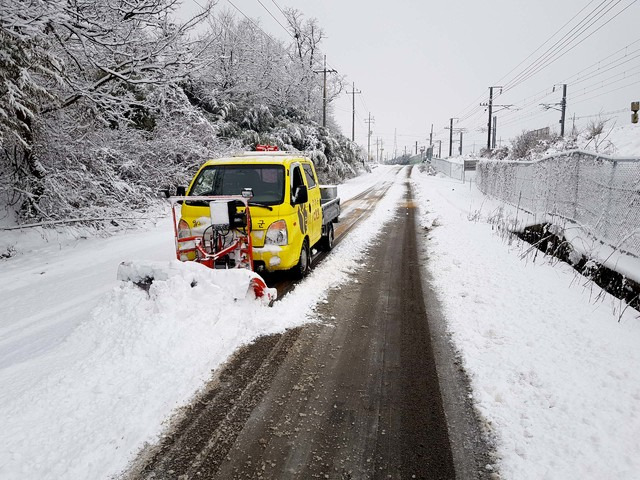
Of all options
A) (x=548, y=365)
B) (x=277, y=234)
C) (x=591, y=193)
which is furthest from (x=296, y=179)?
(x=591, y=193)

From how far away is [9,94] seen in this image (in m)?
7.33

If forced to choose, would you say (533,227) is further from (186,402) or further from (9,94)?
(9,94)

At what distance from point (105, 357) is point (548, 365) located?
4.43 meters

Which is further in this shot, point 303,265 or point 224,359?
point 303,265

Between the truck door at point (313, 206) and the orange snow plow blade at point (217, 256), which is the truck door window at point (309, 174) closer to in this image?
the truck door at point (313, 206)

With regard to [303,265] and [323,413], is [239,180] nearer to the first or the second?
[303,265]

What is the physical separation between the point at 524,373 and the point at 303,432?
2.25 metres

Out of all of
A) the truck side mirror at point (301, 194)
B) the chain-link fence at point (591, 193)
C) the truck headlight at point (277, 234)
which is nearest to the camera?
the truck headlight at point (277, 234)

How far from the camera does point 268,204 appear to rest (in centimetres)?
612

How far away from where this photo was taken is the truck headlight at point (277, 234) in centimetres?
599

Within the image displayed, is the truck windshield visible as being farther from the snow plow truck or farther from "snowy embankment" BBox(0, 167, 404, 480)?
"snowy embankment" BBox(0, 167, 404, 480)

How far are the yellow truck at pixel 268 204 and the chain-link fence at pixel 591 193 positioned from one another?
541 cm

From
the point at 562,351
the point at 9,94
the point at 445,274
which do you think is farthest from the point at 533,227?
the point at 9,94

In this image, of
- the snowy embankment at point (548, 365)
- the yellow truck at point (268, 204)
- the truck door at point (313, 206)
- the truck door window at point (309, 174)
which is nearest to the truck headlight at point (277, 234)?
the yellow truck at point (268, 204)
